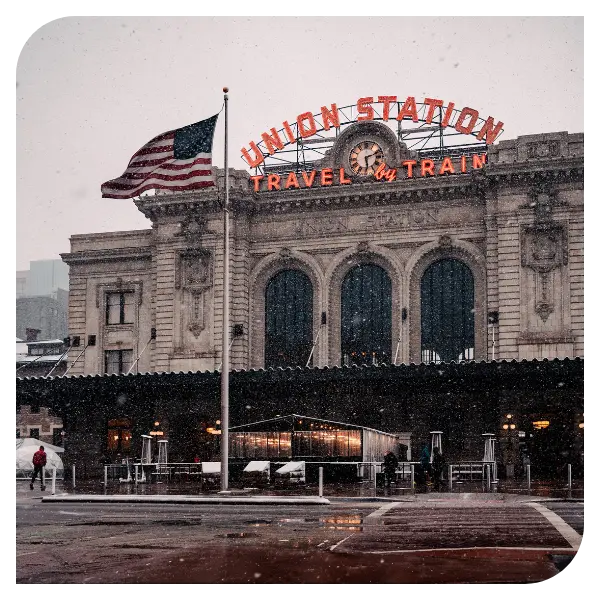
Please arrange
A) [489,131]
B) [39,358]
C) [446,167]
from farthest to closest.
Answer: [39,358] → [489,131] → [446,167]

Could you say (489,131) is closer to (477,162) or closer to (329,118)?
(477,162)

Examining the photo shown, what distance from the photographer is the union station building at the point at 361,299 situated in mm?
48688

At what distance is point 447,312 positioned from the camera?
53000mm

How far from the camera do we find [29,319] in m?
122

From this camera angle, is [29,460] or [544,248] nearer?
[544,248]

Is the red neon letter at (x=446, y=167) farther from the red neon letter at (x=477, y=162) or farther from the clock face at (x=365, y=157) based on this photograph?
the clock face at (x=365, y=157)

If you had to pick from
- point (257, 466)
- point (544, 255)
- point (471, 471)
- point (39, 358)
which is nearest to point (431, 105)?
point (544, 255)

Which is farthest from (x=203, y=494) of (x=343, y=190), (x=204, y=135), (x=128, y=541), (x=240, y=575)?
(x=343, y=190)

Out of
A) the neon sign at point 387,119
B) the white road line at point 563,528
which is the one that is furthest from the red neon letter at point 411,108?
the white road line at point 563,528

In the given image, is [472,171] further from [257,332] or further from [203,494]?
[203,494]

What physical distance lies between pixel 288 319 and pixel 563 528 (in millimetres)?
39097

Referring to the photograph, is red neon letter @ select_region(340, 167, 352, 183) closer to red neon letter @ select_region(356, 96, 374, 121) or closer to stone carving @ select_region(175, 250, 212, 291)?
red neon letter @ select_region(356, 96, 374, 121)
